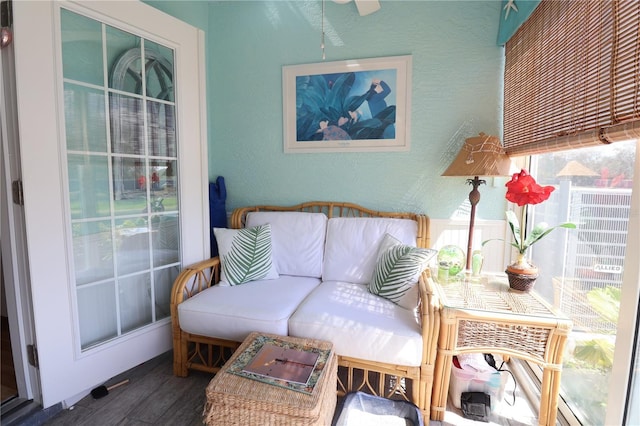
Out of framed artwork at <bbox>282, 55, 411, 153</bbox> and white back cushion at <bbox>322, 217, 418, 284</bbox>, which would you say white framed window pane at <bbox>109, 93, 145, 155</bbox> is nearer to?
framed artwork at <bbox>282, 55, 411, 153</bbox>

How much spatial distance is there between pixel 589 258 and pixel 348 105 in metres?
1.73

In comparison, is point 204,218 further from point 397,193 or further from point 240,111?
point 397,193

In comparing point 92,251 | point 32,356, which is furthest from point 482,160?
point 32,356

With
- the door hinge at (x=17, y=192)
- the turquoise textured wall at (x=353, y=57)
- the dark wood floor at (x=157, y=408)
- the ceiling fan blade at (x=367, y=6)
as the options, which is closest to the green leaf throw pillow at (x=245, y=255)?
the turquoise textured wall at (x=353, y=57)

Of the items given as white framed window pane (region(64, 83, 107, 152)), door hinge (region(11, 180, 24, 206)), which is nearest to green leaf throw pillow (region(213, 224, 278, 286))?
white framed window pane (region(64, 83, 107, 152))

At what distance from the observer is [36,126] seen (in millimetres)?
1457

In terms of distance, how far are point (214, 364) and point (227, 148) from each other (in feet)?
5.64

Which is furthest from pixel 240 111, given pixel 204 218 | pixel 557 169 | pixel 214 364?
pixel 557 169

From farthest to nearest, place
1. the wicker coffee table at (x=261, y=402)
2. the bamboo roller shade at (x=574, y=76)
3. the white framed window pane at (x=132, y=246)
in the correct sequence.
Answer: the white framed window pane at (x=132, y=246), the wicker coffee table at (x=261, y=402), the bamboo roller shade at (x=574, y=76)

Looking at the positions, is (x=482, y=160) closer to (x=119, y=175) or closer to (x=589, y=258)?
(x=589, y=258)

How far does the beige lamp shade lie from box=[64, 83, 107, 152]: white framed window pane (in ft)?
6.88

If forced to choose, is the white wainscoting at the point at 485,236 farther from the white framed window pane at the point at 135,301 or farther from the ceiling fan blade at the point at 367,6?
the white framed window pane at the point at 135,301

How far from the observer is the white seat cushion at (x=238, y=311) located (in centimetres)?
166

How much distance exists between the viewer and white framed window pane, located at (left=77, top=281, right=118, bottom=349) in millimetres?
1711
